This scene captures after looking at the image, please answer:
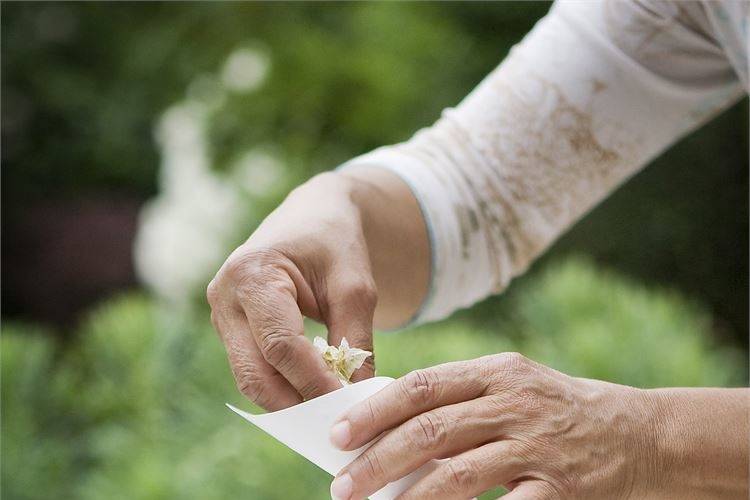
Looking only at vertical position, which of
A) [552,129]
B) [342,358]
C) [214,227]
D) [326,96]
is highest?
[552,129]

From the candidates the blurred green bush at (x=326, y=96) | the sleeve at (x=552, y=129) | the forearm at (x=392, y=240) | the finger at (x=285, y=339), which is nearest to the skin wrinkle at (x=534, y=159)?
the sleeve at (x=552, y=129)

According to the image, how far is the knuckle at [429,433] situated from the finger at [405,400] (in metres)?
0.02

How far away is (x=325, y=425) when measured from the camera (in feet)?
3.07

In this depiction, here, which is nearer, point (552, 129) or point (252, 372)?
point (252, 372)

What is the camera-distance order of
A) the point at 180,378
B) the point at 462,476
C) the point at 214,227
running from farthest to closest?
the point at 214,227, the point at 180,378, the point at 462,476

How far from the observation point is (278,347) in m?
0.98

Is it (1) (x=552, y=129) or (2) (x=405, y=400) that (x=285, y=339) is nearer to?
(2) (x=405, y=400)

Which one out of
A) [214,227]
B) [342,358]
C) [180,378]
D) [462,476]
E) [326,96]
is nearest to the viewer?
[462,476]

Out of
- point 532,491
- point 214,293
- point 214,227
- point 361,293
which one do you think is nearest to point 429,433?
point 532,491

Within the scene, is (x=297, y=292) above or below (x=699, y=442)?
above

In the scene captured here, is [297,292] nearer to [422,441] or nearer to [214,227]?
[422,441]

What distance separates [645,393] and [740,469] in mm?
137

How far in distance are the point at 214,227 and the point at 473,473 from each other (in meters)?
2.85

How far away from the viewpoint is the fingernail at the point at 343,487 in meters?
0.91
